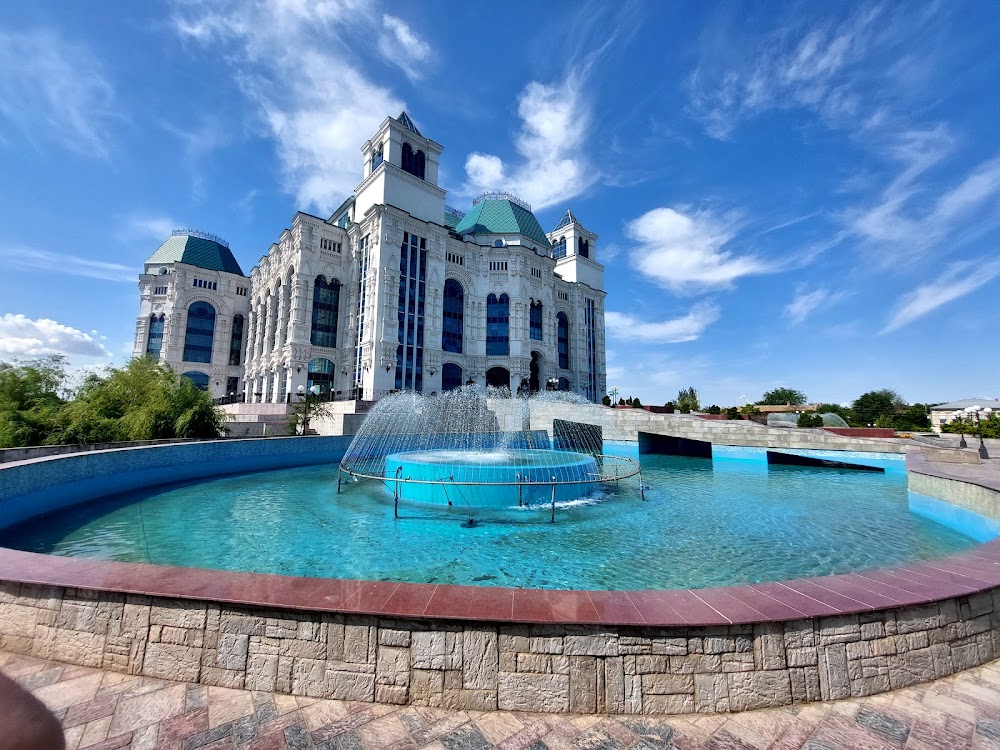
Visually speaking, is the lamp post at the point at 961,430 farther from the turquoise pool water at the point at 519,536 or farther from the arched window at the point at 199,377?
the arched window at the point at 199,377

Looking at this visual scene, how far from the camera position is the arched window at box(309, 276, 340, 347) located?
136 ft

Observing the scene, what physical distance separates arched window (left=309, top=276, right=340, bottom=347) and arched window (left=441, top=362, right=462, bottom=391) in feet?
37.4

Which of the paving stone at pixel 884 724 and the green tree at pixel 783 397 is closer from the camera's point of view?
the paving stone at pixel 884 724

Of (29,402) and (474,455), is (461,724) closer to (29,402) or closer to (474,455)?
(474,455)

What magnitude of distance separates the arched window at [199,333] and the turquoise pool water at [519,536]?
44.8 metres

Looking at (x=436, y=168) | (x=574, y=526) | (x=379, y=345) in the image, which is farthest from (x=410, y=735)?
(x=436, y=168)

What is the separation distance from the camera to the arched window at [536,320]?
49.0 meters

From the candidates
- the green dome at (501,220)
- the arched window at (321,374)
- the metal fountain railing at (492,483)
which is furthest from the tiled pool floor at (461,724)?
the green dome at (501,220)

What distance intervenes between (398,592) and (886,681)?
13.0ft

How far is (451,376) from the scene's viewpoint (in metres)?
43.6

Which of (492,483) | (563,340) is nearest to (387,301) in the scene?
(563,340)

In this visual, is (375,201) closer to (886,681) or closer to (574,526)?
(574,526)

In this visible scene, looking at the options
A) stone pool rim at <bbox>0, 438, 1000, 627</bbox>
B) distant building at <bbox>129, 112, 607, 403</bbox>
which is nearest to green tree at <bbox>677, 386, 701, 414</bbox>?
distant building at <bbox>129, 112, 607, 403</bbox>

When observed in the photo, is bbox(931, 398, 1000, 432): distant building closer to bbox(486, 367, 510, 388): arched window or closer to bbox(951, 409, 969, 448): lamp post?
bbox(951, 409, 969, 448): lamp post
